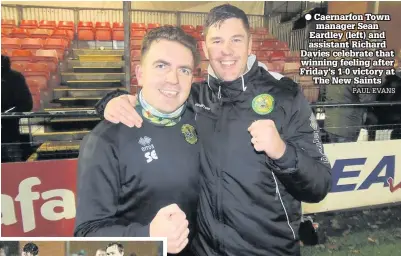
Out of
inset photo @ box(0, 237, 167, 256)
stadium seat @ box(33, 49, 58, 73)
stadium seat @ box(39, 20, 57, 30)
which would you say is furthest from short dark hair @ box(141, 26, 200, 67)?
stadium seat @ box(33, 49, 58, 73)

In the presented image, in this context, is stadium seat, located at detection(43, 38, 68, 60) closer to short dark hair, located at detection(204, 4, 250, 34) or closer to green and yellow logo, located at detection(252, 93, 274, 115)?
short dark hair, located at detection(204, 4, 250, 34)

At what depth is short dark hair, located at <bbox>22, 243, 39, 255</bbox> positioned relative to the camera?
1.43 meters

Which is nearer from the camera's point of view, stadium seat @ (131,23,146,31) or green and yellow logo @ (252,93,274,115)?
green and yellow logo @ (252,93,274,115)

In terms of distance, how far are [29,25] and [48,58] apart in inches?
12.1

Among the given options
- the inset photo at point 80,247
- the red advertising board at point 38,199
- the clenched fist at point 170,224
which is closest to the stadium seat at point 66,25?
the red advertising board at point 38,199

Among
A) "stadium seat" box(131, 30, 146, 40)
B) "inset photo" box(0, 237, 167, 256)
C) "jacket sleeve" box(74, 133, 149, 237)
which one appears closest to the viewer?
"jacket sleeve" box(74, 133, 149, 237)

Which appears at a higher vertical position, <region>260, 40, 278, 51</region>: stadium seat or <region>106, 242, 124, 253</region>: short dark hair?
<region>260, 40, 278, 51</region>: stadium seat

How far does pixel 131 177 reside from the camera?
4.23 ft

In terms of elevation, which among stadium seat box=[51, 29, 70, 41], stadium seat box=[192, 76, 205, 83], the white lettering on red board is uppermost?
stadium seat box=[51, 29, 70, 41]

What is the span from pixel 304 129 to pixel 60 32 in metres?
1.71

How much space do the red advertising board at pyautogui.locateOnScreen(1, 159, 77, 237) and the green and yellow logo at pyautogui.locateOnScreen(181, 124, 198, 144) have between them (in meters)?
1.18

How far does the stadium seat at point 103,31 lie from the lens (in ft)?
6.64

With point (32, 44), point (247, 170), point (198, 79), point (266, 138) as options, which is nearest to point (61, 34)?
point (32, 44)

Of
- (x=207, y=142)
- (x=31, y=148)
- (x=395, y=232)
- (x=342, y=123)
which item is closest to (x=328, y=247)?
(x=395, y=232)
